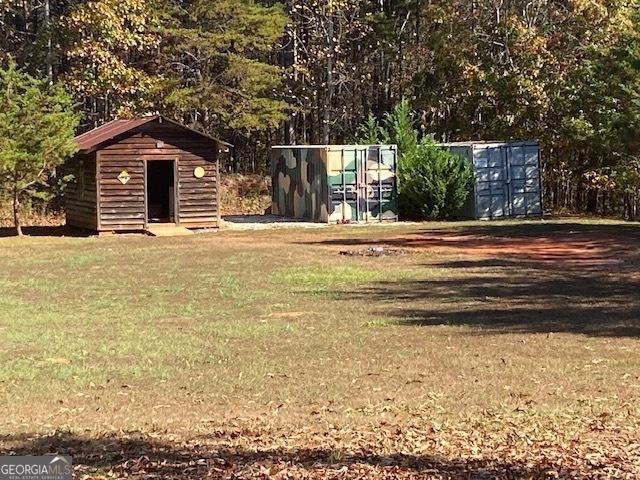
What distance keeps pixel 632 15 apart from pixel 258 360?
27.8 meters

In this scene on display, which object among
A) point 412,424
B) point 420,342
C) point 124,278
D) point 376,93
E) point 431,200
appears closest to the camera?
point 412,424

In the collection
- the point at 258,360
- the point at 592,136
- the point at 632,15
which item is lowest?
the point at 258,360

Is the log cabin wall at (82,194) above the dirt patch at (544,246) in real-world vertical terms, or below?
above

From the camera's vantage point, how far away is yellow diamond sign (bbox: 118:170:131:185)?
28891 millimetres

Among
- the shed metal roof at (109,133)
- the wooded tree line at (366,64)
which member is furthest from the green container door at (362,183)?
the wooded tree line at (366,64)

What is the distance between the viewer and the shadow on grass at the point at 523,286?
12539mm

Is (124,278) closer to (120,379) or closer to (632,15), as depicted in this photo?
(120,379)

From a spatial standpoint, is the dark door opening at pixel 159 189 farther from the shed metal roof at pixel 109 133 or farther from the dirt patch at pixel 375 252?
the dirt patch at pixel 375 252

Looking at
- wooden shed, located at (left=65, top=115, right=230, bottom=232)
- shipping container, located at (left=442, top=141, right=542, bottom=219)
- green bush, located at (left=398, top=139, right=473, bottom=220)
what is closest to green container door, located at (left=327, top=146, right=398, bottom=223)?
green bush, located at (left=398, top=139, right=473, bottom=220)

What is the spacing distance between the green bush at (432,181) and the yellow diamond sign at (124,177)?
8.74 meters

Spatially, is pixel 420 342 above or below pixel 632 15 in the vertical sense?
below

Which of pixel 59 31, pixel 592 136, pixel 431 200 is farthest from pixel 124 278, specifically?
pixel 59 31

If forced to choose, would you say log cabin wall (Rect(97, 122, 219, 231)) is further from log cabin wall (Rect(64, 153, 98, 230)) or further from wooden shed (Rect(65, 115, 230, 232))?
log cabin wall (Rect(64, 153, 98, 230))

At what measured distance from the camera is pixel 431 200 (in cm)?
3253
